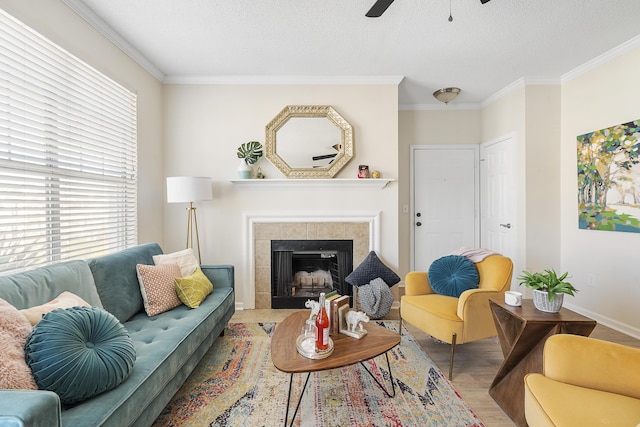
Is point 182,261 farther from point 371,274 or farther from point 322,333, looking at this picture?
point 371,274

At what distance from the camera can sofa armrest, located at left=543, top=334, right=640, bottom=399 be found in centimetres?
123

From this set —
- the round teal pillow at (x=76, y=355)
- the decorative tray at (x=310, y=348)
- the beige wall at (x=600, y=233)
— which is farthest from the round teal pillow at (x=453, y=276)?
the round teal pillow at (x=76, y=355)

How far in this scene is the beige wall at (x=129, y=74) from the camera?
1.89 m

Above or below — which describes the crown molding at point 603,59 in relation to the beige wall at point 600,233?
above

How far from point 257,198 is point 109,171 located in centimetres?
138

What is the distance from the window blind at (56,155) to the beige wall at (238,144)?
2.12ft

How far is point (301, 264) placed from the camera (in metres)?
3.52

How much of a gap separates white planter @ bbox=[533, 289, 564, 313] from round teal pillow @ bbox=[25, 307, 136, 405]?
7.11 feet

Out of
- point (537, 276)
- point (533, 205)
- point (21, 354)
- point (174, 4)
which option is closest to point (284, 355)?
point (21, 354)

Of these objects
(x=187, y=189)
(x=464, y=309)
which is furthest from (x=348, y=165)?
(x=464, y=309)

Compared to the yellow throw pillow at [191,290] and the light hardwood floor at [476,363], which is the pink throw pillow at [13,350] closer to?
the yellow throw pillow at [191,290]

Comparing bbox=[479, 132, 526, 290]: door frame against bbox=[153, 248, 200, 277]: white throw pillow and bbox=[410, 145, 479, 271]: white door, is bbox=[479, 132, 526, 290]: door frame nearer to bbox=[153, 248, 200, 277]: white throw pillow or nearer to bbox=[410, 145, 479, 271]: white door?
bbox=[410, 145, 479, 271]: white door

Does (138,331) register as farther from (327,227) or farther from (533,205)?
(533,205)

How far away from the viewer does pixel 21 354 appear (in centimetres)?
110
